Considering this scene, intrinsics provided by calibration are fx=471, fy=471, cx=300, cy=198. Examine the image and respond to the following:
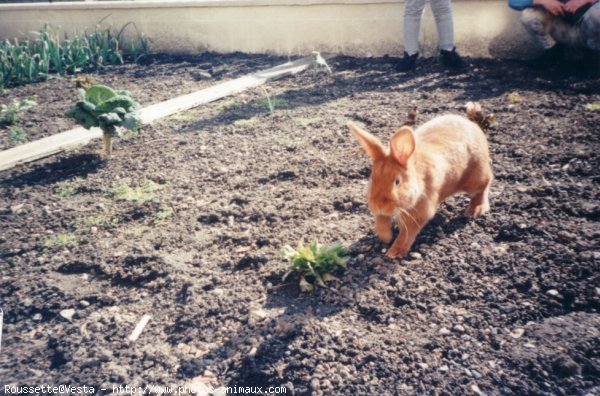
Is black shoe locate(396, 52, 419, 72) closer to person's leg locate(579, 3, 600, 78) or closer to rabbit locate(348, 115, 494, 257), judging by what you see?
person's leg locate(579, 3, 600, 78)

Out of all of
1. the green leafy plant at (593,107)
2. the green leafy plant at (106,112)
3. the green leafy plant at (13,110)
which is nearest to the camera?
the green leafy plant at (106,112)

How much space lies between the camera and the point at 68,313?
97.7 inches

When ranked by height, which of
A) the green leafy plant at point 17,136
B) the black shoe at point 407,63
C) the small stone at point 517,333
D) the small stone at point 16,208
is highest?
the black shoe at point 407,63

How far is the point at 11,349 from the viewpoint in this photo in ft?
7.50

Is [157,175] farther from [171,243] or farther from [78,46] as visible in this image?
[78,46]

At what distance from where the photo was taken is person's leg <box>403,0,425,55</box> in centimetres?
552

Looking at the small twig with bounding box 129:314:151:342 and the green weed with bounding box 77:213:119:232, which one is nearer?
the small twig with bounding box 129:314:151:342

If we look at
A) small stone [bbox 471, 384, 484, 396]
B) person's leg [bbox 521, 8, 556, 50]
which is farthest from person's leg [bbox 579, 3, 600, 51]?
small stone [bbox 471, 384, 484, 396]

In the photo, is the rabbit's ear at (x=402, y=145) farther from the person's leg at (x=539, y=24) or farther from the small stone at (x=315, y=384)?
the person's leg at (x=539, y=24)

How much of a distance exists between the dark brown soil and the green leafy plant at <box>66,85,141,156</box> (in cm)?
32

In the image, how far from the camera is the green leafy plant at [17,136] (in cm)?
451

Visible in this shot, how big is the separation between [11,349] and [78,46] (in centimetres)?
557

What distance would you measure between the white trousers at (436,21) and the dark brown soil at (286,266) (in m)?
1.35

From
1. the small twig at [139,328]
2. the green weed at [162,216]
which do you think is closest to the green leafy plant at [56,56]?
the green weed at [162,216]
